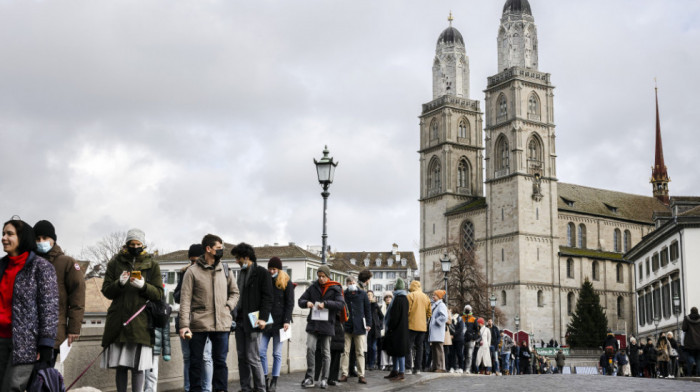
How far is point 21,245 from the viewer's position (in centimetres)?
710

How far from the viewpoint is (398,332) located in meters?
15.6

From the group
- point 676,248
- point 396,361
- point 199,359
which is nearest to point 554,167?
point 676,248

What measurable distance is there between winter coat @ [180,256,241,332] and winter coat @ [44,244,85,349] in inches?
74.0

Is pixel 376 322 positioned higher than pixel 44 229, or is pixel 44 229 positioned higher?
pixel 44 229

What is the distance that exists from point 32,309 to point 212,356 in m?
3.85

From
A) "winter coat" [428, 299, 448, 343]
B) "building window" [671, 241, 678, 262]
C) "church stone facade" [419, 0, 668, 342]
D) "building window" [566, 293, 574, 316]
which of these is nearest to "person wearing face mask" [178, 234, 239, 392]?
"winter coat" [428, 299, 448, 343]

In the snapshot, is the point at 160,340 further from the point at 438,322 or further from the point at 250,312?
the point at 438,322

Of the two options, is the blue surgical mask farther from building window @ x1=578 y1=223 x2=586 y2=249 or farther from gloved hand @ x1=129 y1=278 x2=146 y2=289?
building window @ x1=578 y1=223 x2=586 y2=249

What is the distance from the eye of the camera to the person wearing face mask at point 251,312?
11.4 metres

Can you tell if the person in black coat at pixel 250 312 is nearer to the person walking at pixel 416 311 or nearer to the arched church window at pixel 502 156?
the person walking at pixel 416 311

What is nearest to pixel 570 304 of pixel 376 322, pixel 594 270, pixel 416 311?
pixel 594 270

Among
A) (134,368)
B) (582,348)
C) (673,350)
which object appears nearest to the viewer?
(134,368)

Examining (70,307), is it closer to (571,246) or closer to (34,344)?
(34,344)

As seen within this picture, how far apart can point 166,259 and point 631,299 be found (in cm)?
5002
